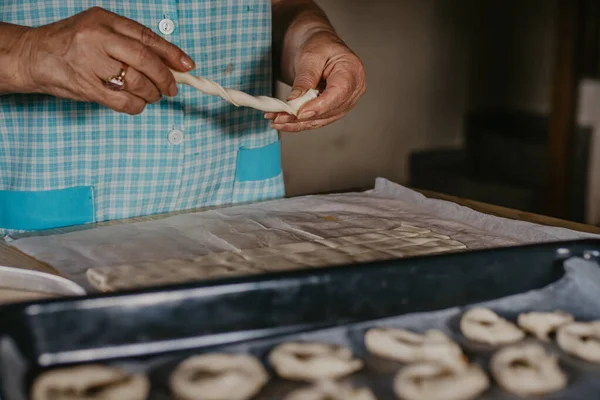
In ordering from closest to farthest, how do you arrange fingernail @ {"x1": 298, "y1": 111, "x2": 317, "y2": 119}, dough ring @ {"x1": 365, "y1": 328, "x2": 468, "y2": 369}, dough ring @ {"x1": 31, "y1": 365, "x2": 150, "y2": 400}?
dough ring @ {"x1": 31, "y1": 365, "x2": 150, "y2": 400}, dough ring @ {"x1": 365, "y1": 328, "x2": 468, "y2": 369}, fingernail @ {"x1": 298, "y1": 111, "x2": 317, "y2": 119}

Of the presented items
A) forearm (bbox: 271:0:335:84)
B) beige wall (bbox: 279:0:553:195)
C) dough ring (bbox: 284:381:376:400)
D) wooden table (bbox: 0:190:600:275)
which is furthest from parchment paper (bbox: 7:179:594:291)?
beige wall (bbox: 279:0:553:195)

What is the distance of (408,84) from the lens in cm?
434

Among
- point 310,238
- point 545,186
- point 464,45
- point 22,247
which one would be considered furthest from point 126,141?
point 464,45

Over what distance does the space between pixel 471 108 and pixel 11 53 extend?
359cm

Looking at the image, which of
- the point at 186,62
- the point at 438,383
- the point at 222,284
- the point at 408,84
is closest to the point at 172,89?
the point at 186,62

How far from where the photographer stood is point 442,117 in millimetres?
4504

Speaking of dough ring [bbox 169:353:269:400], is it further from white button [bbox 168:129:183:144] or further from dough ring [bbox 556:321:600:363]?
white button [bbox 168:129:183:144]

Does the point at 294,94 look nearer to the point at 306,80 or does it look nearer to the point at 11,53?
the point at 306,80

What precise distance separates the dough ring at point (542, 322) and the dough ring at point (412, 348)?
5.3 inches

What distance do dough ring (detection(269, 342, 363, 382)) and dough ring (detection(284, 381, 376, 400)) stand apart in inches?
0.8

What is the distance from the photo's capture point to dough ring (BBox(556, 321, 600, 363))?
102 centimetres

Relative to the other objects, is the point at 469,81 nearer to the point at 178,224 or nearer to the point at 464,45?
the point at 464,45

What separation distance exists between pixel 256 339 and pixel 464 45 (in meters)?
3.77

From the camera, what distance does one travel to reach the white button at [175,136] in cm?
174
